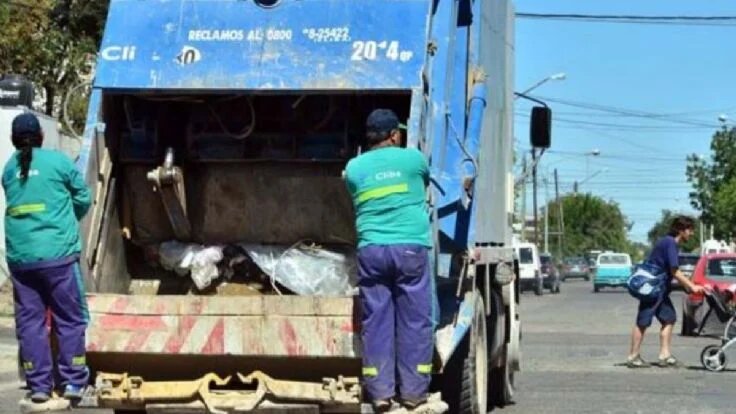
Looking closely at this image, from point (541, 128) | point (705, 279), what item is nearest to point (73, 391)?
point (541, 128)

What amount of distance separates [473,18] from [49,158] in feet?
9.59

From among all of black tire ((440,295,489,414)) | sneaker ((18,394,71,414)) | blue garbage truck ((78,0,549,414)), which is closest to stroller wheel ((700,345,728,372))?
blue garbage truck ((78,0,549,414))

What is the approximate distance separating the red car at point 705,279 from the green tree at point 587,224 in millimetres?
108849

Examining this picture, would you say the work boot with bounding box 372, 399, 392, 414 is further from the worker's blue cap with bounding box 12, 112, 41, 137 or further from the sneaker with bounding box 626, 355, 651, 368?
the sneaker with bounding box 626, 355, 651, 368

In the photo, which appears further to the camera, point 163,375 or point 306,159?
point 306,159

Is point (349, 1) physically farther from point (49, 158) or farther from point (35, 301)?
point (35, 301)

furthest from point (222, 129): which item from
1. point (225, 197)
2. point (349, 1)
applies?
point (349, 1)

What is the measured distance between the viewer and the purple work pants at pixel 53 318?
25.0 feet

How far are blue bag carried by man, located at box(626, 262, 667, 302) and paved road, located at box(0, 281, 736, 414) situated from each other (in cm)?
80

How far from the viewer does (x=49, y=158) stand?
783cm

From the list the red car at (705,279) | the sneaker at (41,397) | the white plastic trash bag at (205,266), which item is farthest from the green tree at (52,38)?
the sneaker at (41,397)

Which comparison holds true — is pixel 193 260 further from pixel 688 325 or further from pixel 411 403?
pixel 688 325

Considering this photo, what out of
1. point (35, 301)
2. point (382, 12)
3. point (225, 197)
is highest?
point (382, 12)

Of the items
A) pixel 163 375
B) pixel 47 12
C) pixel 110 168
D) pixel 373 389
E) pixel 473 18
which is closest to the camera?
pixel 373 389
